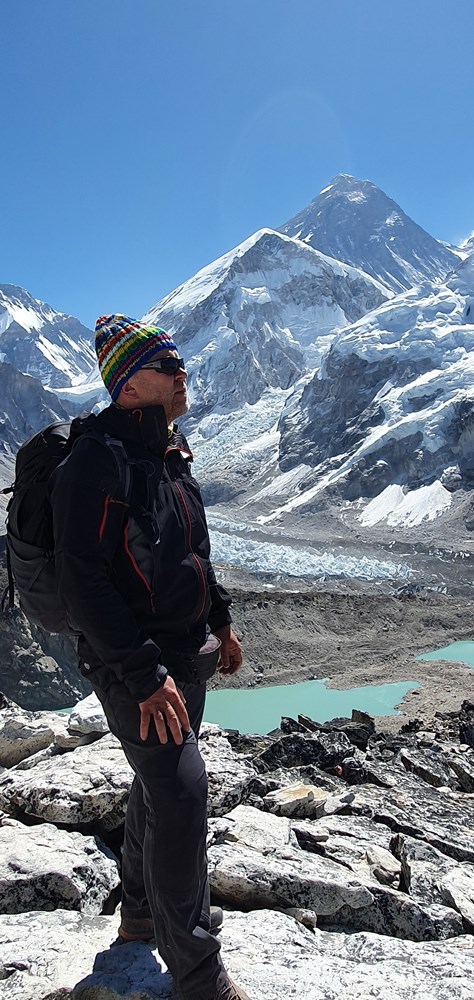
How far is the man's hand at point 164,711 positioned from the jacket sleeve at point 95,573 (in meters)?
0.03

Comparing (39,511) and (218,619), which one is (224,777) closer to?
(218,619)

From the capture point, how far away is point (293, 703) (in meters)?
21.5

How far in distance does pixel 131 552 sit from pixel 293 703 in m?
20.4

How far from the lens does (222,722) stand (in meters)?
19.0

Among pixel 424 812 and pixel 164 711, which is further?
pixel 424 812

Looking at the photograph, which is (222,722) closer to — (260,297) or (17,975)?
(17,975)

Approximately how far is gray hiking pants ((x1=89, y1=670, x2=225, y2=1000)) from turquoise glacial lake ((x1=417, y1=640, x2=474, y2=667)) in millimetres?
26550

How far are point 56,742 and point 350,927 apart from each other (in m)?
2.60

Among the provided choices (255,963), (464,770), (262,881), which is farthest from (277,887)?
(464,770)

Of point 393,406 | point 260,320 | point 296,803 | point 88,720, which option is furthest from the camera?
point 260,320

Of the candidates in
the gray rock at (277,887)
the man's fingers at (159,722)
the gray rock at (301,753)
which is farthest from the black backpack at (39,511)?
the gray rock at (301,753)

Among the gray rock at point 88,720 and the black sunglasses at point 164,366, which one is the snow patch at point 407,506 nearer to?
the gray rock at point 88,720

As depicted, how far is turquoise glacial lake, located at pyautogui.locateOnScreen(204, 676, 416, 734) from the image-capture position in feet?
63.9

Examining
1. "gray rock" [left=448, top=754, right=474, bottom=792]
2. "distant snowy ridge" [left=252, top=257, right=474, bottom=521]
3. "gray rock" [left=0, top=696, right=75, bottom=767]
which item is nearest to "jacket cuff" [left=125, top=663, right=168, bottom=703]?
"gray rock" [left=0, top=696, right=75, bottom=767]
